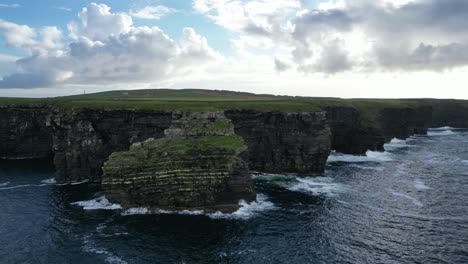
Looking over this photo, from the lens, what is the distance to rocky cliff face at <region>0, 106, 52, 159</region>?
11006 cm

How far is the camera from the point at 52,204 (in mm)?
68438

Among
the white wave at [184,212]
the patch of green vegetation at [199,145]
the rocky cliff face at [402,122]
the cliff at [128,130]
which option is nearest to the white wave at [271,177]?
the cliff at [128,130]

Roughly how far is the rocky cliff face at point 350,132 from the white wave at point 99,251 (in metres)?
83.4

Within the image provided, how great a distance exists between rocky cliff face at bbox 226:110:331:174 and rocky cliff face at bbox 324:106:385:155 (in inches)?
1131

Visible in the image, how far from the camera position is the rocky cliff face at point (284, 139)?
91469 mm

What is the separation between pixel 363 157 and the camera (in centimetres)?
11519

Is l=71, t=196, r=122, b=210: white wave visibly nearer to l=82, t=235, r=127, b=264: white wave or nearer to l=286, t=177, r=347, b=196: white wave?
l=82, t=235, r=127, b=264: white wave

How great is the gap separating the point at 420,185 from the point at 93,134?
231 ft

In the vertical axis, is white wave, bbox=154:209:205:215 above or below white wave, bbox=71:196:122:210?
above

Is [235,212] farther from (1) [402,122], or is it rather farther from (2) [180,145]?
(1) [402,122]

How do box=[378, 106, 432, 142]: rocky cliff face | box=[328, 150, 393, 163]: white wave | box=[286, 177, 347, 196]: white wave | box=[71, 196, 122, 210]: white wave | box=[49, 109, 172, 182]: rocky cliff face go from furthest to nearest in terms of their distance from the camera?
box=[378, 106, 432, 142]: rocky cliff face
box=[328, 150, 393, 163]: white wave
box=[49, 109, 172, 182]: rocky cliff face
box=[286, 177, 347, 196]: white wave
box=[71, 196, 122, 210]: white wave

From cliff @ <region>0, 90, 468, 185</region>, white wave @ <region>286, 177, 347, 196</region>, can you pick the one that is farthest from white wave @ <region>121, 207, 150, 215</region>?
white wave @ <region>286, 177, 347, 196</region>

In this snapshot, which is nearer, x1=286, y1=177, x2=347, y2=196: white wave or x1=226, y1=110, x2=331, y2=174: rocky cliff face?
x1=286, y1=177, x2=347, y2=196: white wave

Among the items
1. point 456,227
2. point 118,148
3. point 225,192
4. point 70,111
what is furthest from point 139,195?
point 456,227
